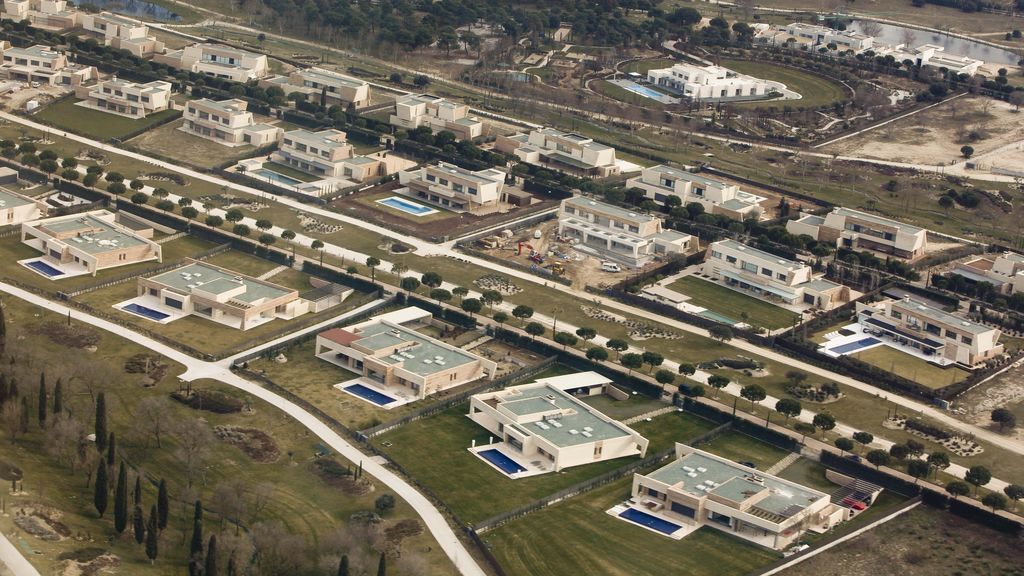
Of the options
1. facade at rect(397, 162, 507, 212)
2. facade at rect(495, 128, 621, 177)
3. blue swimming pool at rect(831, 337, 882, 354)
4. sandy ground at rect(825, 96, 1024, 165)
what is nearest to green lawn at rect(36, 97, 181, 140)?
facade at rect(397, 162, 507, 212)

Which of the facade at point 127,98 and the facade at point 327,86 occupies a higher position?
the facade at point 327,86

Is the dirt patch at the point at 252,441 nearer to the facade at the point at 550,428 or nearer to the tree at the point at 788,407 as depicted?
the facade at the point at 550,428

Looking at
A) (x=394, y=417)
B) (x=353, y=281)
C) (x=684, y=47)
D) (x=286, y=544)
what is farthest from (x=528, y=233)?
(x=684, y=47)

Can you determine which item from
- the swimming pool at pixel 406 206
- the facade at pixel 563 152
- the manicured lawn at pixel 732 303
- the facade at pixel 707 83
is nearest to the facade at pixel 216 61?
the facade at pixel 563 152

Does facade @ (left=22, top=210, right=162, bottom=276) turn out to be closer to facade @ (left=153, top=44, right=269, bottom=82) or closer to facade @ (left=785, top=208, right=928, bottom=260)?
facade @ (left=153, top=44, right=269, bottom=82)

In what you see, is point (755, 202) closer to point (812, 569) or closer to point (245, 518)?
point (812, 569)

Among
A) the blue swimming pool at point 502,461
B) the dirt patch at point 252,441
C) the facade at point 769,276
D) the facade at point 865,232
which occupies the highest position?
the facade at point 865,232

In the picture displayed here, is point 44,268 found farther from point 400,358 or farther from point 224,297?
point 400,358
